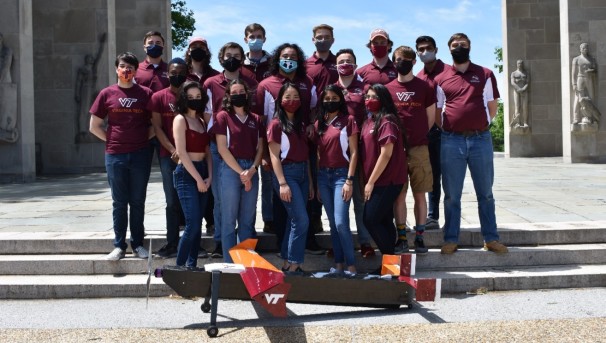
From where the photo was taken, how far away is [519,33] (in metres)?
28.9

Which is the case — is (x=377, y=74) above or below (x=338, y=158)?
above

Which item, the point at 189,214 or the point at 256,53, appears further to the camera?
the point at 256,53

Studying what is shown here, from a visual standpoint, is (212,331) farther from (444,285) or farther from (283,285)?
(444,285)

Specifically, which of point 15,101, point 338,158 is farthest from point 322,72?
point 15,101

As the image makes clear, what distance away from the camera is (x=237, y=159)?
6.81m

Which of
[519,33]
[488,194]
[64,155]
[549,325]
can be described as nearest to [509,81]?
[519,33]

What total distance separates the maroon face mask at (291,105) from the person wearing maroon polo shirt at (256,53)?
0.99 m

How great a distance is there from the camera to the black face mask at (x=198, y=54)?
25.3 ft

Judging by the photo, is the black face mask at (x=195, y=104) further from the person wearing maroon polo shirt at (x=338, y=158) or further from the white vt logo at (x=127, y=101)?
the person wearing maroon polo shirt at (x=338, y=158)

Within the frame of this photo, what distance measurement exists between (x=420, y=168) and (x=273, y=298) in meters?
2.45

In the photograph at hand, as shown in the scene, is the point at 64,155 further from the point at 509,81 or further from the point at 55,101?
the point at 509,81

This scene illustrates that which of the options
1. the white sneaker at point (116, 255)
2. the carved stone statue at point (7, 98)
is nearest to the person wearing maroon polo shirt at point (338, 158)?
the white sneaker at point (116, 255)

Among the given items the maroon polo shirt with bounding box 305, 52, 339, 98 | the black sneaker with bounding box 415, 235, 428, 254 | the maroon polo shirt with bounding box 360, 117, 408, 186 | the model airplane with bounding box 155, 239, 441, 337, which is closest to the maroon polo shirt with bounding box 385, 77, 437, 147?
the maroon polo shirt with bounding box 360, 117, 408, 186

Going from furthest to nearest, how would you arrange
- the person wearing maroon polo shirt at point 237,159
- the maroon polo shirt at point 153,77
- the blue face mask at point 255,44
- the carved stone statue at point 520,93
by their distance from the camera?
1. the carved stone statue at point 520,93
2. the maroon polo shirt at point 153,77
3. the blue face mask at point 255,44
4. the person wearing maroon polo shirt at point 237,159
